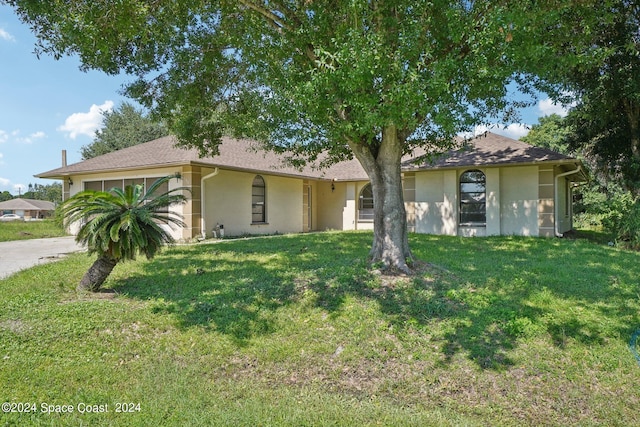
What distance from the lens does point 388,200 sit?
6891 mm

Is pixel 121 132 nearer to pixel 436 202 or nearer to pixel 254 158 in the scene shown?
pixel 254 158

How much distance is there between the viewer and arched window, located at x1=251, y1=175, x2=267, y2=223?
15642 mm

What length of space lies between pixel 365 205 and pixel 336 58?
44.0ft

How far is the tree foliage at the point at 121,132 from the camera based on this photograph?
2988cm

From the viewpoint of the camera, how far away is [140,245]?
5520 mm

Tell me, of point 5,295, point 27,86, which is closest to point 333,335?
point 5,295

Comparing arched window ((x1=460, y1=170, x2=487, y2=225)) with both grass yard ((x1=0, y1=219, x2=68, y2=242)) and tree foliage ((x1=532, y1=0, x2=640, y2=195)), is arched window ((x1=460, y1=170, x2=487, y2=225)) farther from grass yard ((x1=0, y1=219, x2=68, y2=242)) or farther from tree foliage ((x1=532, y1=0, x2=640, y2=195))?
grass yard ((x1=0, y1=219, x2=68, y2=242))

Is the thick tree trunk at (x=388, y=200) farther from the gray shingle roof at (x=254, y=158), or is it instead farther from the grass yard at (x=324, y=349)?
the gray shingle roof at (x=254, y=158)

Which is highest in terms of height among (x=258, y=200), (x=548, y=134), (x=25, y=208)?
(x=548, y=134)

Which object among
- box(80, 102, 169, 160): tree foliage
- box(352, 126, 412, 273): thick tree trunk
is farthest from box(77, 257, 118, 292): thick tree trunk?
box(80, 102, 169, 160): tree foliage

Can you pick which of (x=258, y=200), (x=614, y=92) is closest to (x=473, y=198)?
(x=614, y=92)

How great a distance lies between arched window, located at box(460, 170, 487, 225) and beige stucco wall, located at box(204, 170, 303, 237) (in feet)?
23.7

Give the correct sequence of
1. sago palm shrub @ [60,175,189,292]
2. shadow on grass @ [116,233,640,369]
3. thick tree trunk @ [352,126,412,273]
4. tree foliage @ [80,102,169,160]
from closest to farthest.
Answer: shadow on grass @ [116,233,640,369], sago palm shrub @ [60,175,189,292], thick tree trunk @ [352,126,412,273], tree foliage @ [80,102,169,160]

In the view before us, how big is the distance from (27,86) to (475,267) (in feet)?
41.9
